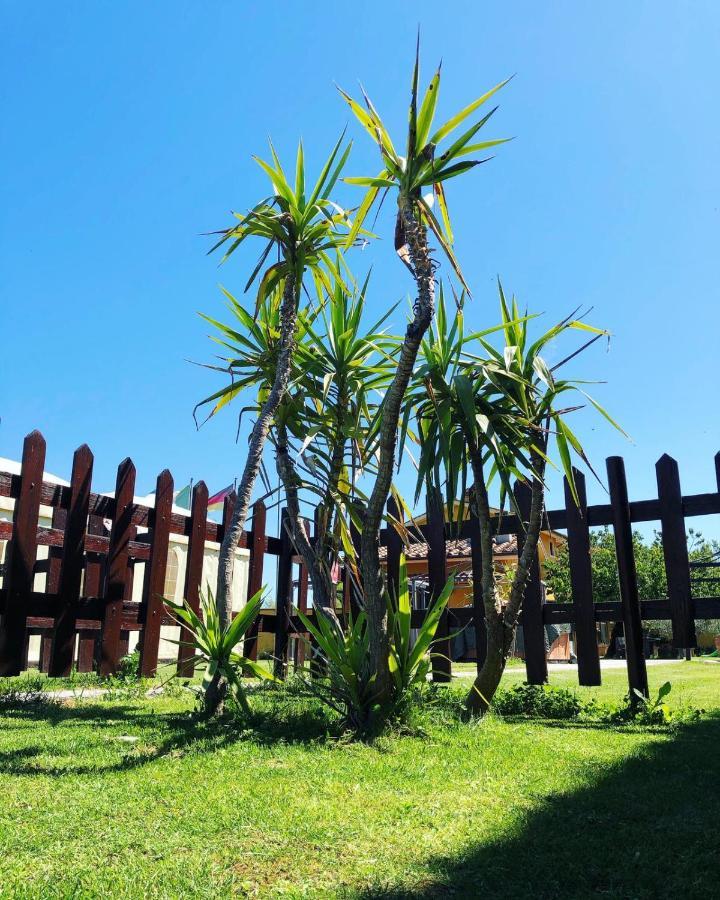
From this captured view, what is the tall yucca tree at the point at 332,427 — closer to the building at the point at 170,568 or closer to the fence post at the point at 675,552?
the fence post at the point at 675,552

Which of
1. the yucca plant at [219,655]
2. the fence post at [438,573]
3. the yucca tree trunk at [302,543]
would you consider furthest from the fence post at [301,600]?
the yucca plant at [219,655]

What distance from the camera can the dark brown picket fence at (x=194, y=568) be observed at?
5688 mm

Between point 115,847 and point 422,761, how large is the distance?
1.71m

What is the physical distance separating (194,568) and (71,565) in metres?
1.28

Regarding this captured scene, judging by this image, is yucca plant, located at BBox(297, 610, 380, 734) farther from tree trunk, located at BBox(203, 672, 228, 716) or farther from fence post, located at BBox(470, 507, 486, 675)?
fence post, located at BBox(470, 507, 486, 675)

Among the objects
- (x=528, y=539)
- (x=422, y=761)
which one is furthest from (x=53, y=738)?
(x=528, y=539)

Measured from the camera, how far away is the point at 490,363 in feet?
15.7

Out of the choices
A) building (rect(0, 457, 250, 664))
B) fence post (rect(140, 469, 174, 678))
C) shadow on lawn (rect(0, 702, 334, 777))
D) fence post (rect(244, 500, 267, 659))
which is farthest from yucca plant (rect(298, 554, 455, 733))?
building (rect(0, 457, 250, 664))

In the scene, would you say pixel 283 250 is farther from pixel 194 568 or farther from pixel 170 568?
pixel 170 568

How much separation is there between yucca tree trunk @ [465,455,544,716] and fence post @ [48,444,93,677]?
3.49 meters

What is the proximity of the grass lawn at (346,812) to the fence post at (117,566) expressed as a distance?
204 centimetres

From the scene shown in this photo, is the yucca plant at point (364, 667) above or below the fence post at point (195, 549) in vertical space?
below

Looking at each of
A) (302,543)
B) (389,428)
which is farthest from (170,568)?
(389,428)

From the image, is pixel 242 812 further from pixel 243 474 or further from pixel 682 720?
pixel 682 720
